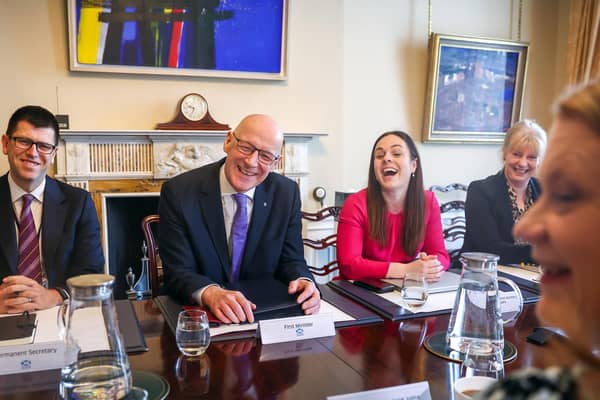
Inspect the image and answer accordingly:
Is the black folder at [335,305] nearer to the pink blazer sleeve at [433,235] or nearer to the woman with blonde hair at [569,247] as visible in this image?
the pink blazer sleeve at [433,235]

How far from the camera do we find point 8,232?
168cm

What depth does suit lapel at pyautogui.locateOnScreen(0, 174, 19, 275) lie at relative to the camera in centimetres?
166

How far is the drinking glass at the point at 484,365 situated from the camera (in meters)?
0.91

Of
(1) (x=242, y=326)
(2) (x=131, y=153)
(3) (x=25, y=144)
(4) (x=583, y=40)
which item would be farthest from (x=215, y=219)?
(4) (x=583, y=40)

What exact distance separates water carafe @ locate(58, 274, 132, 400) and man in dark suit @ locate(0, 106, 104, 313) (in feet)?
3.20

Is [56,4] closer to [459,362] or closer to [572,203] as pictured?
[459,362]

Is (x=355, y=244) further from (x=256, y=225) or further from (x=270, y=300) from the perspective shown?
Answer: (x=270, y=300)

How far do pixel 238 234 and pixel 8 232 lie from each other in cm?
77

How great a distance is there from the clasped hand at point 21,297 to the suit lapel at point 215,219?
56 cm

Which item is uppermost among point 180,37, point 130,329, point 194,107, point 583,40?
point 583,40

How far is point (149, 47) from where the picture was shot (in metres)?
3.06

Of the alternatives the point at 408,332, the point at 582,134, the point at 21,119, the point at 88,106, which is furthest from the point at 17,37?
the point at 582,134

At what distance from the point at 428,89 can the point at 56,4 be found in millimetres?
2545

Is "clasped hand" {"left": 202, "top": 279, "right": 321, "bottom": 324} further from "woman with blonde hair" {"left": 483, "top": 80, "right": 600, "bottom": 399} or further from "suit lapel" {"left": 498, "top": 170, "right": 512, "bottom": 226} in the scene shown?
"suit lapel" {"left": 498, "top": 170, "right": 512, "bottom": 226}
